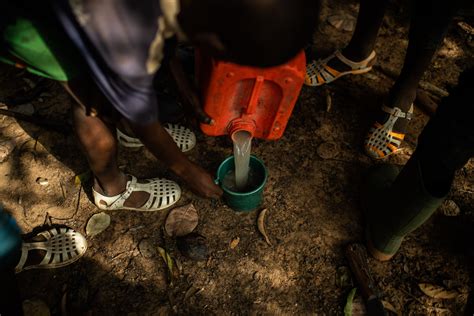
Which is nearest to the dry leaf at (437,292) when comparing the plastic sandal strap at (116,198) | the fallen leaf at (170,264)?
the fallen leaf at (170,264)

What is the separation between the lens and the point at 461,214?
2064mm

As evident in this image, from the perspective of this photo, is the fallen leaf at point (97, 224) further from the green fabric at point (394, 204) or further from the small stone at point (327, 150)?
the green fabric at point (394, 204)

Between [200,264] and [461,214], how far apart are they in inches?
57.4

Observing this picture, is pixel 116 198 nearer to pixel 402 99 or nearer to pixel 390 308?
pixel 390 308

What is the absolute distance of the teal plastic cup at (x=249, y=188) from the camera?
1855 millimetres

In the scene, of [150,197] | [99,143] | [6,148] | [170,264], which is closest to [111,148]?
[99,143]

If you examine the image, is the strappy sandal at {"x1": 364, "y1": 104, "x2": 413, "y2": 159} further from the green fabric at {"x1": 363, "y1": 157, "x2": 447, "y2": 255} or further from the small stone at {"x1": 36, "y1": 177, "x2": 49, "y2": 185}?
the small stone at {"x1": 36, "y1": 177, "x2": 49, "y2": 185}

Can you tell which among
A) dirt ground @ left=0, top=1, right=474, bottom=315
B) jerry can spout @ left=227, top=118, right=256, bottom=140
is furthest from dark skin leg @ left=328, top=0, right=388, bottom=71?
jerry can spout @ left=227, top=118, right=256, bottom=140

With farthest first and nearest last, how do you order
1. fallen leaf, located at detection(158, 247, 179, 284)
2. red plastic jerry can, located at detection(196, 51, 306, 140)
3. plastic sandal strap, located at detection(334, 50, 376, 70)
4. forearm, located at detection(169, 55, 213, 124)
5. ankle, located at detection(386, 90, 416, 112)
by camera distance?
plastic sandal strap, located at detection(334, 50, 376, 70) → ankle, located at detection(386, 90, 416, 112) → fallen leaf, located at detection(158, 247, 179, 284) → forearm, located at detection(169, 55, 213, 124) → red plastic jerry can, located at detection(196, 51, 306, 140)

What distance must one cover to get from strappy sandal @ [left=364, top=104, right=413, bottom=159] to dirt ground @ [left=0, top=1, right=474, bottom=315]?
0.09 metres

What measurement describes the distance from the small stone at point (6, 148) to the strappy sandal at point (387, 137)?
2.17m

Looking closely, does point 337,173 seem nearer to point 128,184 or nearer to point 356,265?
point 356,265

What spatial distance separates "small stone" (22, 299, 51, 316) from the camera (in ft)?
5.82

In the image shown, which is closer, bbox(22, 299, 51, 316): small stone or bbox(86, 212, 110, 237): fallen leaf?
bbox(22, 299, 51, 316): small stone
